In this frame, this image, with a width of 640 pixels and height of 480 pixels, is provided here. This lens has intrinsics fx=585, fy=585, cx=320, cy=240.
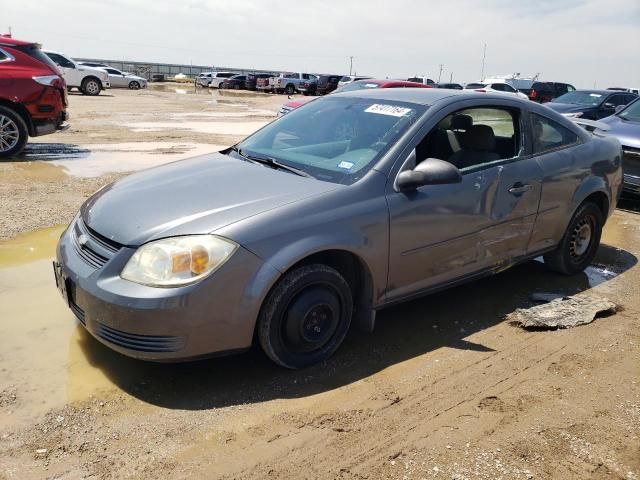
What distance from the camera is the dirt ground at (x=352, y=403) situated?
265 centimetres

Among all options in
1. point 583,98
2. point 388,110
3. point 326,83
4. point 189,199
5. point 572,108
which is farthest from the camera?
point 326,83

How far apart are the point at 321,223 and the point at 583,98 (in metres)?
14.9

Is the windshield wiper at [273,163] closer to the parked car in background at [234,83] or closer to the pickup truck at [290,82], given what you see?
the pickup truck at [290,82]

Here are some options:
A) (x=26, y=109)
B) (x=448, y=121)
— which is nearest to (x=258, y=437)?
(x=448, y=121)

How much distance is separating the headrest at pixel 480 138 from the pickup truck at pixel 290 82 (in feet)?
125

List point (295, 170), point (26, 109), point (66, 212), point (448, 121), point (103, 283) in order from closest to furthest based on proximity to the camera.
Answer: point (103, 283), point (295, 170), point (448, 121), point (66, 212), point (26, 109)

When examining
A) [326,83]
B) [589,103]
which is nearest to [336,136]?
[589,103]

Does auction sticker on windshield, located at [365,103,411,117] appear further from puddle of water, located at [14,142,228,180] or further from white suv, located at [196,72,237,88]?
white suv, located at [196,72,237,88]

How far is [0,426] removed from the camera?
283 centimetres

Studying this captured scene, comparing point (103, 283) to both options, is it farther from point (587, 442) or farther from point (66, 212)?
point (66, 212)

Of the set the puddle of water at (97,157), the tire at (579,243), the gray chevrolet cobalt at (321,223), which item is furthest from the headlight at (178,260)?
the puddle of water at (97,157)

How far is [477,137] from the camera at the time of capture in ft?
14.6

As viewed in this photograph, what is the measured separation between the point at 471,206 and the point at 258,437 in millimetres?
2112

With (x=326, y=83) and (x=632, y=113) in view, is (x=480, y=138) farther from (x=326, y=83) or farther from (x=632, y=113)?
(x=326, y=83)
